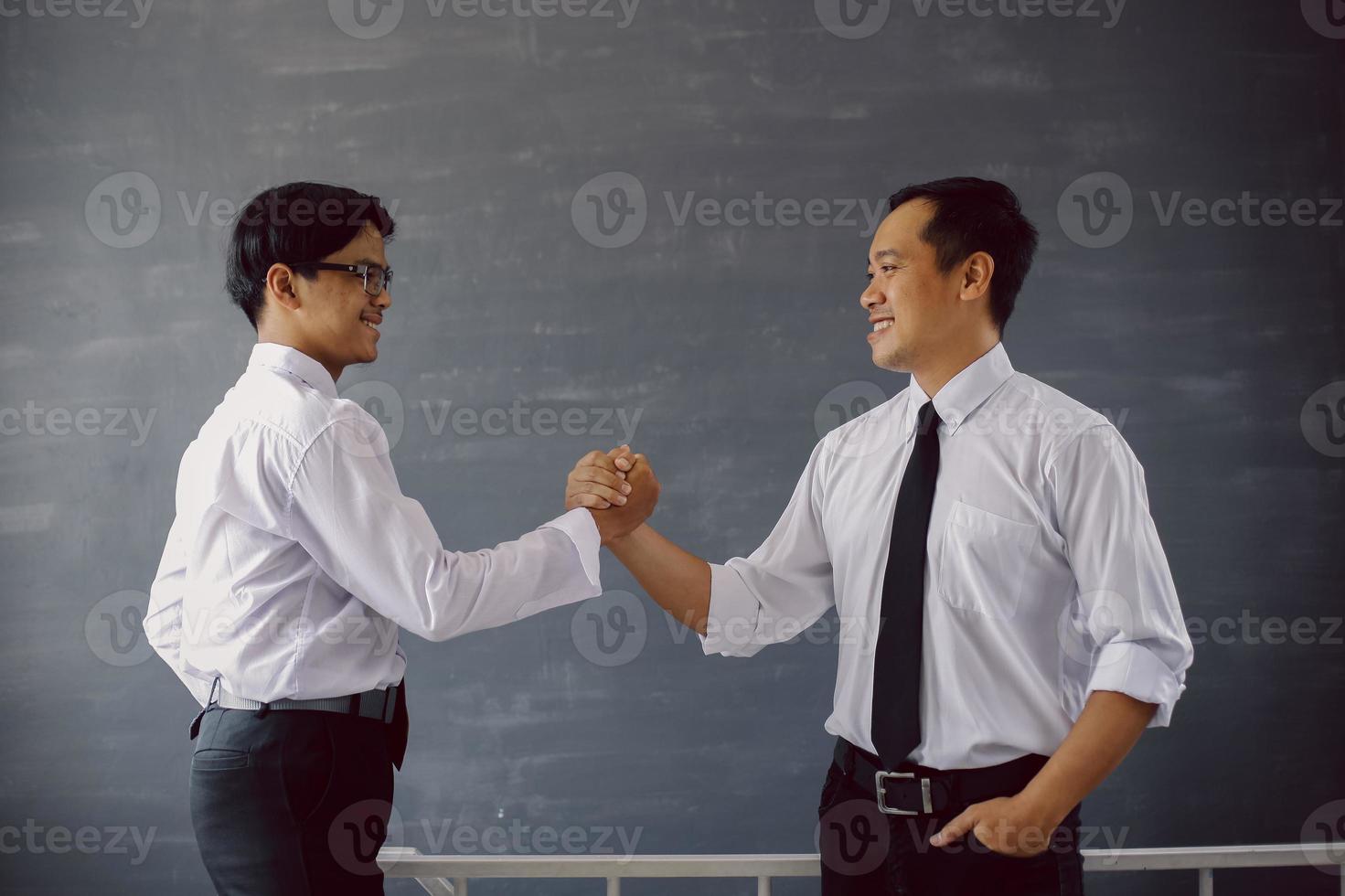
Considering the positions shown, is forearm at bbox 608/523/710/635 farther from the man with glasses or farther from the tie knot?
the tie knot

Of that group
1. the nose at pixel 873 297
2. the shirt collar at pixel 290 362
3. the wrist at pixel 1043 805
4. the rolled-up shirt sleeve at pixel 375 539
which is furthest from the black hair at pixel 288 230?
the wrist at pixel 1043 805

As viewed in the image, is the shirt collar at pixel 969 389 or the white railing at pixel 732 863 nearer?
the white railing at pixel 732 863

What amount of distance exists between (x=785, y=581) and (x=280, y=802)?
2.84ft

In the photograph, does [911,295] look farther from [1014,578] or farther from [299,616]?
[299,616]

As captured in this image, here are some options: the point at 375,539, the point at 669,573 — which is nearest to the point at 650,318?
the point at 669,573

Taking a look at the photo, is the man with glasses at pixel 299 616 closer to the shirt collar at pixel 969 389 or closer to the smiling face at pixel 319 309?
the smiling face at pixel 319 309

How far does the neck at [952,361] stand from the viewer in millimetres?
1604

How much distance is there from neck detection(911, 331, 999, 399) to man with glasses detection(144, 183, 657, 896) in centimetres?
74

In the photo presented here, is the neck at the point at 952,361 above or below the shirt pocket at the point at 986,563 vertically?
above

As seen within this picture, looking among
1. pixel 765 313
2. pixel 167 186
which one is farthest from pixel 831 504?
pixel 167 186

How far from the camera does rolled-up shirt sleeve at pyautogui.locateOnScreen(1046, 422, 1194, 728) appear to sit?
130 cm

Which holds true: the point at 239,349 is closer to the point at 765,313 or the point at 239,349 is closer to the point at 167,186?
the point at 167,186

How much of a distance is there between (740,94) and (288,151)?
1.27 metres

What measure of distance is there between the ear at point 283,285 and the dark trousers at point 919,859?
3.74ft
